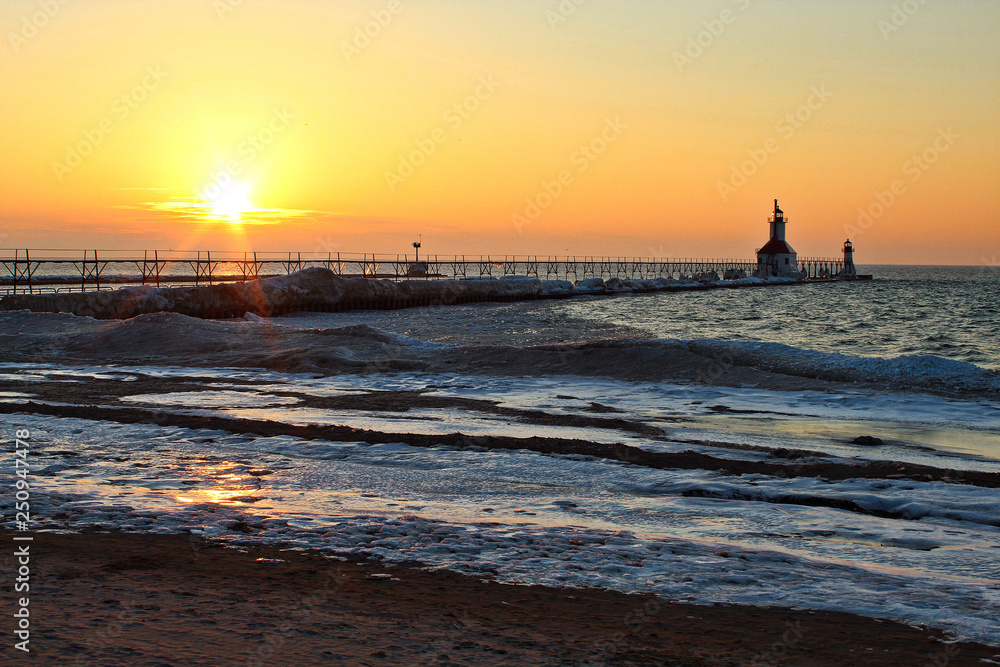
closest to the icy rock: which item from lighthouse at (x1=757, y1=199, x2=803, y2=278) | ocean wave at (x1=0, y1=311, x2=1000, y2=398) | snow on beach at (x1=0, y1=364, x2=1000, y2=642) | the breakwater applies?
the breakwater

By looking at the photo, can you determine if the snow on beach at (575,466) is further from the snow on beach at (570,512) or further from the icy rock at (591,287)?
the icy rock at (591,287)

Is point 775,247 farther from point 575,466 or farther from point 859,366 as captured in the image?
point 575,466

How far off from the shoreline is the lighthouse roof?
10647 centimetres

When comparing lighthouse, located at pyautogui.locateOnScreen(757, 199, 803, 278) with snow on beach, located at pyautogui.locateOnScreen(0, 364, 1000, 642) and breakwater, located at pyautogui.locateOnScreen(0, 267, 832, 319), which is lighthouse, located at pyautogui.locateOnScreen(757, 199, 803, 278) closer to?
breakwater, located at pyautogui.locateOnScreen(0, 267, 832, 319)

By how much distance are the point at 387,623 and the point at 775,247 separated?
4259 inches

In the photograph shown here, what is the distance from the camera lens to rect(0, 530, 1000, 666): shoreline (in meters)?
3.65

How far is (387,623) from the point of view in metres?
4.00

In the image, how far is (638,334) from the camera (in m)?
29.7

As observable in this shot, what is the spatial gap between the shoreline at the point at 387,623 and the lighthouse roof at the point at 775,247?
106m

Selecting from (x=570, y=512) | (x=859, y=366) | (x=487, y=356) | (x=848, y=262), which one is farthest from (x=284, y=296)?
(x=848, y=262)

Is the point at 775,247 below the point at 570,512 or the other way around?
the other way around

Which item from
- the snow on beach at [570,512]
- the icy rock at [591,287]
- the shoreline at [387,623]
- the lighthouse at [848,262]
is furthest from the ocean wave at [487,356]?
the lighthouse at [848,262]

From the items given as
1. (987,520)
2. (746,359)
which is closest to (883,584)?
(987,520)

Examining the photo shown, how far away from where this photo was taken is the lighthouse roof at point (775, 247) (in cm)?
10488
